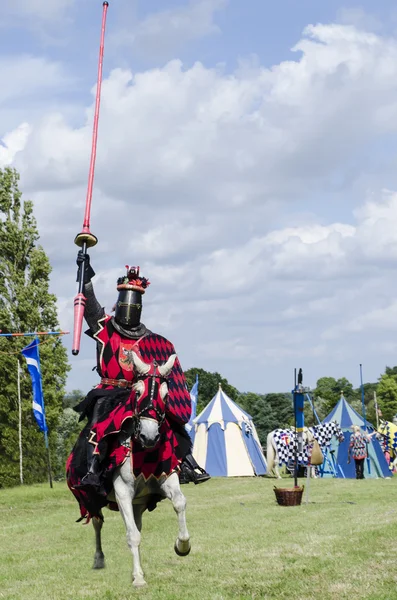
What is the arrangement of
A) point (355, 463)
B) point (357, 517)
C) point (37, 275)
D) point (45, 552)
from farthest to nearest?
point (37, 275), point (355, 463), point (357, 517), point (45, 552)

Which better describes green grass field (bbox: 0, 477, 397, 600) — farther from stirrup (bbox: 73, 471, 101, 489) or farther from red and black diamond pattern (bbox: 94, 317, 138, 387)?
red and black diamond pattern (bbox: 94, 317, 138, 387)

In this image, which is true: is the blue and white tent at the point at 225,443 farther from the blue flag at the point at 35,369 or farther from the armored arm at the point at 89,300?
the armored arm at the point at 89,300

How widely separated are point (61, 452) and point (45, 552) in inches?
1386

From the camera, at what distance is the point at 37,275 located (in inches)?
1474

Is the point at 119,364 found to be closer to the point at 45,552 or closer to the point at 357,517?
the point at 45,552

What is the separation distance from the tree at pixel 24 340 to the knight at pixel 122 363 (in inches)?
1002

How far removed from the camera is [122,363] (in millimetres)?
10039

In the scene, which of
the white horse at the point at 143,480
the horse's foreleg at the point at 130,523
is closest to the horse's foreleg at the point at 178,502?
the white horse at the point at 143,480

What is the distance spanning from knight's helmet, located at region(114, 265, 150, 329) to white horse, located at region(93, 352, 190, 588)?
1255mm

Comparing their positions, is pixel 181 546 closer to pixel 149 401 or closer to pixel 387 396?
pixel 149 401

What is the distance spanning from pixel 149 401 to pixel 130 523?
4.85ft

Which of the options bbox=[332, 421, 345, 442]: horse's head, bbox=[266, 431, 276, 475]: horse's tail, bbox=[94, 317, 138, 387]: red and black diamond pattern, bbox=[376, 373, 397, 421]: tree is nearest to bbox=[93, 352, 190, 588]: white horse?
bbox=[94, 317, 138, 387]: red and black diamond pattern

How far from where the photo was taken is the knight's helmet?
10.3 metres

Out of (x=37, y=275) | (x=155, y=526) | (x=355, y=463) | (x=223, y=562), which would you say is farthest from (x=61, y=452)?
(x=223, y=562)
